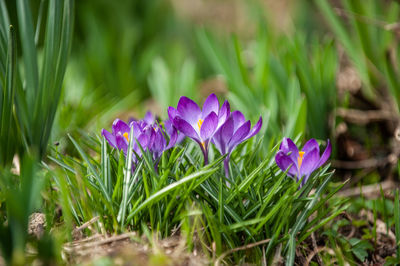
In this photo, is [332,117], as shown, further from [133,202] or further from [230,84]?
[133,202]

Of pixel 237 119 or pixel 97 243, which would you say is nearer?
pixel 97 243

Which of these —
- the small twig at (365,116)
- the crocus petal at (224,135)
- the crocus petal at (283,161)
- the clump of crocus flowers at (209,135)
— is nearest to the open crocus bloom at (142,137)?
the clump of crocus flowers at (209,135)

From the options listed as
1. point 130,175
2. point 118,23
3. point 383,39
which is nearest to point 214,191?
point 130,175

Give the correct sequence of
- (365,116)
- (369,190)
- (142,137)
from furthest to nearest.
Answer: (365,116) → (369,190) → (142,137)

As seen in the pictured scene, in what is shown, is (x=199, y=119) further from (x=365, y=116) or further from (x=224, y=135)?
(x=365, y=116)

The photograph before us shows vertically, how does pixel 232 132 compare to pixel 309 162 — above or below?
above

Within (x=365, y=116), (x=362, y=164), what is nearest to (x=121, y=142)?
(x=362, y=164)
